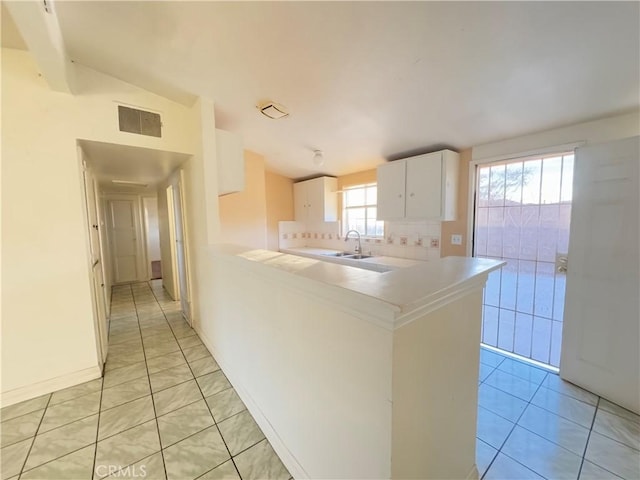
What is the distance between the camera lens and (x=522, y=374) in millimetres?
2184

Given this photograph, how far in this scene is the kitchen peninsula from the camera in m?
0.78

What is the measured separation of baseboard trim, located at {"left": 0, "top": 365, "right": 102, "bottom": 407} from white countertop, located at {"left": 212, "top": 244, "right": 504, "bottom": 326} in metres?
2.00

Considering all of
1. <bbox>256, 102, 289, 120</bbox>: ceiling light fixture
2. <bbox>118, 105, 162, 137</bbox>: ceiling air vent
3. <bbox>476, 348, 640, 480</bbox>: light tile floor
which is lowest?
<bbox>476, 348, 640, 480</bbox>: light tile floor

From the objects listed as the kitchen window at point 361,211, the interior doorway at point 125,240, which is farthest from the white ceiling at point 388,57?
the interior doorway at point 125,240

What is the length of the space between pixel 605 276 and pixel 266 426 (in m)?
2.55

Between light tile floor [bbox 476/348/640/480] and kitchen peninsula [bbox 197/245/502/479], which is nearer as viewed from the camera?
kitchen peninsula [bbox 197/245/502/479]

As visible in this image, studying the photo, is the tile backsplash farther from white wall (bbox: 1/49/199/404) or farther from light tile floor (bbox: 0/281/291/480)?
white wall (bbox: 1/49/199/404)

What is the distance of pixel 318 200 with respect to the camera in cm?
414

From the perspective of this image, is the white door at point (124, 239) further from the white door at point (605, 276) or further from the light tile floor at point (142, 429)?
the white door at point (605, 276)

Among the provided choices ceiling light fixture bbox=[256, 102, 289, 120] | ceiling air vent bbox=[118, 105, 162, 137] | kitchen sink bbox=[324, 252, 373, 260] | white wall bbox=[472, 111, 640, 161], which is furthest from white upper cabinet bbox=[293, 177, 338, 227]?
ceiling air vent bbox=[118, 105, 162, 137]

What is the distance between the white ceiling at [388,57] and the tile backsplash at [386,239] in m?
1.12

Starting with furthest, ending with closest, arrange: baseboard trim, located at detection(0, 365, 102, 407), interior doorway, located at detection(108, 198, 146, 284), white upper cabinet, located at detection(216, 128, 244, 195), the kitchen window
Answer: interior doorway, located at detection(108, 198, 146, 284) < the kitchen window < white upper cabinet, located at detection(216, 128, 244, 195) < baseboard trim, located at detection(0, 365, 102, 407)

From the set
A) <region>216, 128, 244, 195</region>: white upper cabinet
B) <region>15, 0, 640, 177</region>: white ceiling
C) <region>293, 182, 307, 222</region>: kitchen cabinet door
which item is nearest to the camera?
<region>15, 0, 640, 177</region>: white ceiling

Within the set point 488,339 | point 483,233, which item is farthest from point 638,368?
point 483,233
